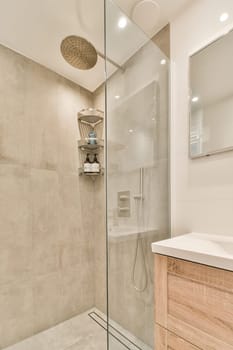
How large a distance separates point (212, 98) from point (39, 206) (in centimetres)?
154

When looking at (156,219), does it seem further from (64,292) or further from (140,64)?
(64,292)

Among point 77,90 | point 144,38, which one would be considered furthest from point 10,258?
point 144,38

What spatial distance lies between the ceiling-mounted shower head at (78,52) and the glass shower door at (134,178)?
48cm

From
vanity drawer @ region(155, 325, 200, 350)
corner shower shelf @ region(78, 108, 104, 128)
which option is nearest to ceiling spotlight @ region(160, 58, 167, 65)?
corner shower shelf @ region(78, 108, 104, 128)

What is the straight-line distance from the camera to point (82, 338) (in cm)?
159

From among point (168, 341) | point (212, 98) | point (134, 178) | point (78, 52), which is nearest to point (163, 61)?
point (212, 98)

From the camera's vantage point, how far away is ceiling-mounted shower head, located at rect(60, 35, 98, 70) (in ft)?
5.19

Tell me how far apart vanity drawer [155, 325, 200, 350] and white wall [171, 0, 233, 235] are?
0.56m

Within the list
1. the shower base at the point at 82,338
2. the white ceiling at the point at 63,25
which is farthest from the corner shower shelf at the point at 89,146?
the shower base at the point at 82,338

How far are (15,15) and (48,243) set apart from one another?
1.77m

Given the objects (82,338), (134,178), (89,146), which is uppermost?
(89,146)

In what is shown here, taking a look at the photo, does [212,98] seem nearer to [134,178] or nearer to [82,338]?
[134,178]

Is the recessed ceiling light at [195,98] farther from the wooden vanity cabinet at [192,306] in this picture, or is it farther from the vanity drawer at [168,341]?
the vanity drawer at [168,341]

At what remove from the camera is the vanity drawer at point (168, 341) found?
83cm
